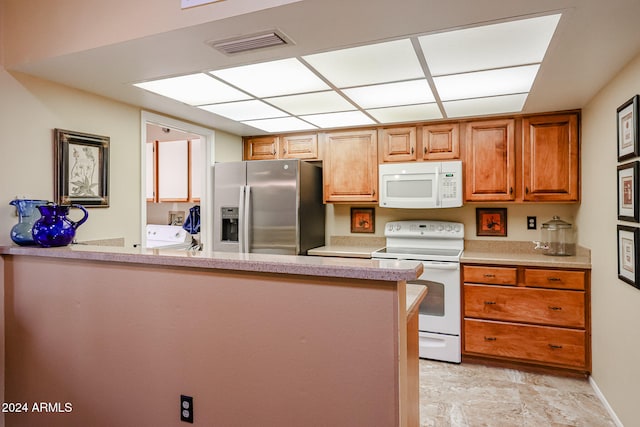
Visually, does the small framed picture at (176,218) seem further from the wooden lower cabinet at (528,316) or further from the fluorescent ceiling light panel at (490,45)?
the fluorescent ceiling light panel at (490,45)

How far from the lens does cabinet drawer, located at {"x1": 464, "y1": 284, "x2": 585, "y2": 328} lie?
2.97 metres

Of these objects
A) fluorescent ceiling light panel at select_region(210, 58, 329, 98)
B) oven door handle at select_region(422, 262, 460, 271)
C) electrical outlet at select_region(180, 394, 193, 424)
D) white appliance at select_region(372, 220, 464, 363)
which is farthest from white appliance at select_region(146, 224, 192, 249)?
electrical outlet at select_region(180, 394, 193, 424)

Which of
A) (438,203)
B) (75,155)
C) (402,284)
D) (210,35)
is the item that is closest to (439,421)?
(402,284)

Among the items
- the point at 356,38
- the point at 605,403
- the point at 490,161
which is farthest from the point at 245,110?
the point at 605,403

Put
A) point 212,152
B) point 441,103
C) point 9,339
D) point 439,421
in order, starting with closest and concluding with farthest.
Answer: point 9,339
point 439,421
point 441,103
point 212,152

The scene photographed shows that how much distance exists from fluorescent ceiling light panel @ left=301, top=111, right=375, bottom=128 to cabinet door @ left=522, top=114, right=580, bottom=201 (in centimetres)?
135

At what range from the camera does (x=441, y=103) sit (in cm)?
298

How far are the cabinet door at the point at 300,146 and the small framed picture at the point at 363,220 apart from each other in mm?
738

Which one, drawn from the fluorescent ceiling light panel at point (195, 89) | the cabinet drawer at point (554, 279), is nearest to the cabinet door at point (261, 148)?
the fluorescent ceiling light panel at point (195, 89)

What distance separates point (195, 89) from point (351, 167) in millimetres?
1743

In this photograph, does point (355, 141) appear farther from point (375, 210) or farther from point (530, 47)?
point (530, 47)

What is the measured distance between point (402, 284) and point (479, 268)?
6.86 ft

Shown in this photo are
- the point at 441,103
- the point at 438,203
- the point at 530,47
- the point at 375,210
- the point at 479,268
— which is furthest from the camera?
A: the point at 375,210

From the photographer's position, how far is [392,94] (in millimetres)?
2758
